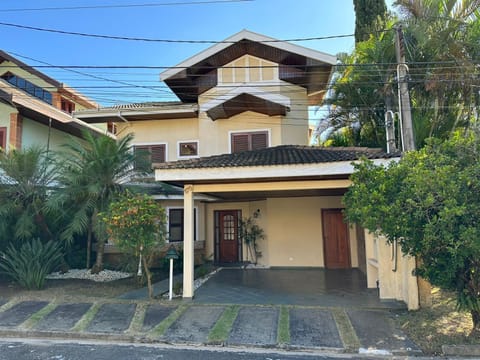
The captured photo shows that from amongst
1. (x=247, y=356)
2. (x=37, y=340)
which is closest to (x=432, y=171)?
(x=247, y=356)

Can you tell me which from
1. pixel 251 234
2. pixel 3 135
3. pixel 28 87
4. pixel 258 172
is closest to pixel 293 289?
pixel 258 172

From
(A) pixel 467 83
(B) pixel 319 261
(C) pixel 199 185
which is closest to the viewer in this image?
(C) pixel 199 185

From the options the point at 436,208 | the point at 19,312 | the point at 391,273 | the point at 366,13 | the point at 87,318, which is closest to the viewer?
the point at 436,208

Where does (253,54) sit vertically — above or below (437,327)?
above

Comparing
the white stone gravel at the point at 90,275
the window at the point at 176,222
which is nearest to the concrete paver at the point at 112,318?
the white stone gravel at the point at 90,275

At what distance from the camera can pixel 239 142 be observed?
13852 mm

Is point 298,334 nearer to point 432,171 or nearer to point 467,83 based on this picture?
point 432,171

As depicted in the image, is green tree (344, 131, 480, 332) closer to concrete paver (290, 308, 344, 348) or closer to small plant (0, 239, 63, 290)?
concrete paver (290, 308, 344, 348)

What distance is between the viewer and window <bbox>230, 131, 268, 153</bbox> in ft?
44.7

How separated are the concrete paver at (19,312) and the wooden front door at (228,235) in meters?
7.69

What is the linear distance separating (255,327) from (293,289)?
133 inches

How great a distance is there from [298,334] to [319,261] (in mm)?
7727

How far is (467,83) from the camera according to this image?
422 inches

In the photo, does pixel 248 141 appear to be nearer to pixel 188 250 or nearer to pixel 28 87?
pixel 188 250
